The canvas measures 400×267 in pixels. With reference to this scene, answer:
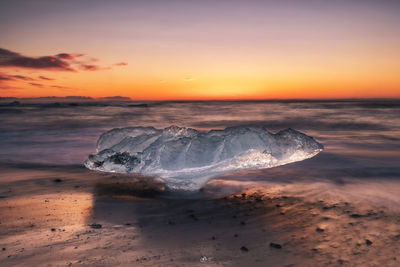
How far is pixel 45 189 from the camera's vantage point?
515 cm

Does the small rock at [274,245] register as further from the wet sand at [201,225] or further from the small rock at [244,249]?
the small rock at [244,249]

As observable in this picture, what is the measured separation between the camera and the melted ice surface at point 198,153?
15.2 feet

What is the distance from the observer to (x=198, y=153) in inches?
189

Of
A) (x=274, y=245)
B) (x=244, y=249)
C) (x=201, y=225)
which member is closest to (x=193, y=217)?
(x=201, y=225)

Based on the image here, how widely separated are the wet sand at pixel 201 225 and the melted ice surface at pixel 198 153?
1.21 feet

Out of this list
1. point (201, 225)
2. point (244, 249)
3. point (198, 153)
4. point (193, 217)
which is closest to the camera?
point (244, 249)

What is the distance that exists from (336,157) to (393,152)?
2.42m

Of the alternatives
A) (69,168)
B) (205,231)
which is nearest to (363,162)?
Result: (205,231)

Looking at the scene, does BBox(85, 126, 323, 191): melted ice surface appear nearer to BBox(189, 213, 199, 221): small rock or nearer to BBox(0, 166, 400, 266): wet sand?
BBox(0, 166, 400, 266): wet sand

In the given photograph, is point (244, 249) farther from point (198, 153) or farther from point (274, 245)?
point (198, 153)

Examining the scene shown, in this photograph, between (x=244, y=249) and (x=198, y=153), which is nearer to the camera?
(x=244, y=249)

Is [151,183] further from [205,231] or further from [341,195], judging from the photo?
[341,195]

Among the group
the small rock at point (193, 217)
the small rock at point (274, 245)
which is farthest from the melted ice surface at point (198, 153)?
the small rock at point (274, 245)

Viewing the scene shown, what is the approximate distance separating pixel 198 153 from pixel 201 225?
136 cm
